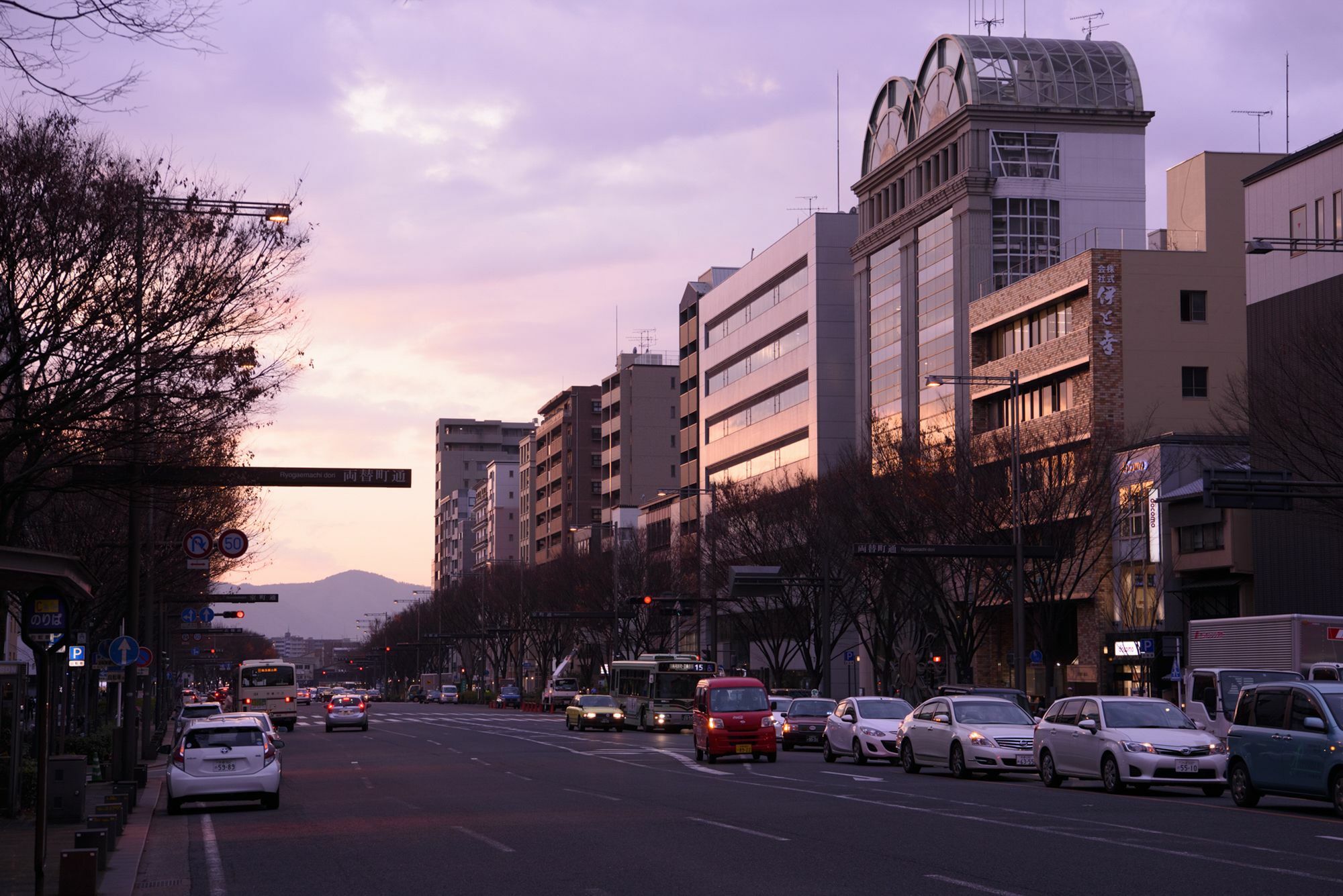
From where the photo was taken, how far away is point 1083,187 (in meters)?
77.5

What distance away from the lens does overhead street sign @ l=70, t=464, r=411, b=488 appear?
23.9 meters

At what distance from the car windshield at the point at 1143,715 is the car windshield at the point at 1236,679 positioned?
21.8ft

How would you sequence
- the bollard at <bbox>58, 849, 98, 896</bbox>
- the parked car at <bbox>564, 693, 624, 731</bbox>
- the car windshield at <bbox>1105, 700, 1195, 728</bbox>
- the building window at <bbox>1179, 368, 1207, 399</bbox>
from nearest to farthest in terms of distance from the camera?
the bollard at <bbox>58, 849, 98, 896</bbox>
the car windshield at <bbox>1105, 700, 1195, 728</bbox>
the parked car at <bbox>564, 693, 624, 731</bbox>
the building window at <bbox>1179, 368, 1207, 399</bbox>

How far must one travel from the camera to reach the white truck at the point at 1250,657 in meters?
32.7

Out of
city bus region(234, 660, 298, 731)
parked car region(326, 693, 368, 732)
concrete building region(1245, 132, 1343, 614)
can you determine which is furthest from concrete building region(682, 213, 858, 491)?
Answer: concrete building region(1245, 132, 1343, 614)

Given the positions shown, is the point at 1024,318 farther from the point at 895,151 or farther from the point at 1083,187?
the point at 895,151

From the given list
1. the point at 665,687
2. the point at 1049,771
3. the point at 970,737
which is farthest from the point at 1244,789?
the point at 665,687

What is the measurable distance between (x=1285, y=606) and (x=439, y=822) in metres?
40.6

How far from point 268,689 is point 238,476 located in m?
53.2

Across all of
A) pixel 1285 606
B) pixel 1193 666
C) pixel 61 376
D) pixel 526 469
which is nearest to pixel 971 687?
pixel 1193 666

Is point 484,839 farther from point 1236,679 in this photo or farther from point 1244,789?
point 1236,679

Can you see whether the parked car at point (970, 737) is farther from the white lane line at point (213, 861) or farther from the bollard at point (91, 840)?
the bollard at point (91, 840)

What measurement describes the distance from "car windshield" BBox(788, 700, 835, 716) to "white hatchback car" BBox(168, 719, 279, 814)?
23475mm

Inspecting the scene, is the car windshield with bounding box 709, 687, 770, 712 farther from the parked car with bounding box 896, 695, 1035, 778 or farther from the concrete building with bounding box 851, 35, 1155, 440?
the concrete building with bounding box 851, 35, 1155, 440
